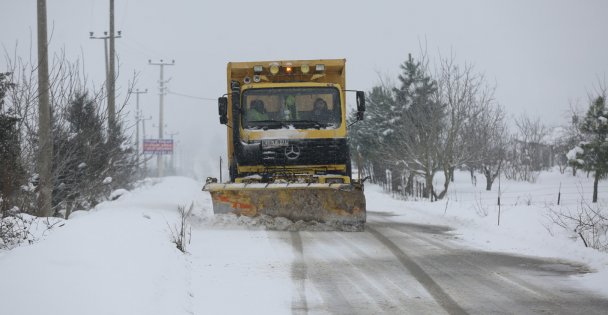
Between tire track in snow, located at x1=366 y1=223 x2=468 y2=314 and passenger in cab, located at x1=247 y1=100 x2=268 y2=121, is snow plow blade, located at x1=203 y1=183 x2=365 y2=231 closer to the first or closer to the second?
tire track in snow, located at x1=366 y1=223 x2=468 y2=314

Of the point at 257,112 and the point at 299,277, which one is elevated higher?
the point at 257,112

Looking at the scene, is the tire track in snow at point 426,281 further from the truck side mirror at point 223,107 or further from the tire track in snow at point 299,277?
the truck side mirror at point 223,107

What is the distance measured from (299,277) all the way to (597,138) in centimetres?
2447

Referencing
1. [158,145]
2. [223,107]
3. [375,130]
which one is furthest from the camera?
[158,145]

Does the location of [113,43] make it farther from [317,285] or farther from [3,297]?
[3,297]

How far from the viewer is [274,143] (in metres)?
12.2

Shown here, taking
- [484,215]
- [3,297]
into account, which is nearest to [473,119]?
[484,215]

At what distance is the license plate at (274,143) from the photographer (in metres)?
12.1

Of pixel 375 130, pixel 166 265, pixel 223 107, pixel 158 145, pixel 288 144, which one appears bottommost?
pixel 166 265

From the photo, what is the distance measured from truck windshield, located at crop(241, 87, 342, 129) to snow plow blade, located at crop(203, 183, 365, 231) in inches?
62.2

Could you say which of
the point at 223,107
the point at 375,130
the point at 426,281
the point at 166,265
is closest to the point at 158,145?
the point at 375,130

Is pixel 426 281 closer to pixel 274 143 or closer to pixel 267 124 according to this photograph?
pixel 274 143

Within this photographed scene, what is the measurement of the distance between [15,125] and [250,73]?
4.80 metres

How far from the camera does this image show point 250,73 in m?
13.2
